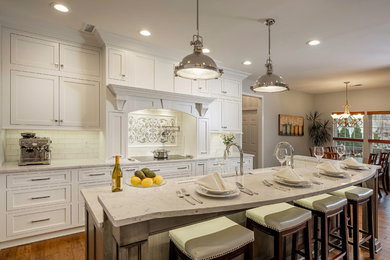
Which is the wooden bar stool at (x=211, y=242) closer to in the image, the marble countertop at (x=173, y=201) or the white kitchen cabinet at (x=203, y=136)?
the marble countertop at (x=173, y=201)

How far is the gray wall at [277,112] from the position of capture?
618 cm

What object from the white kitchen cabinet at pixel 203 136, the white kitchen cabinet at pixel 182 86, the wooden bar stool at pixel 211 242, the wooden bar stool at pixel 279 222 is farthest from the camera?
the white kitchen cabinet at pixel 203 136

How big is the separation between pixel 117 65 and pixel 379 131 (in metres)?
7.52

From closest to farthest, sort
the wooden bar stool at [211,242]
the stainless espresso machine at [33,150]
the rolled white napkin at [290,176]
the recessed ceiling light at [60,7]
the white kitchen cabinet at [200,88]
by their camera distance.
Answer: the wooden bar stool at [211,242]
the rolled white napkin at [290,176]
the recessed ceiling light at [60,7]
the stainless espresso machine at [33,150]
the white kitchen cabinet at [200,88]

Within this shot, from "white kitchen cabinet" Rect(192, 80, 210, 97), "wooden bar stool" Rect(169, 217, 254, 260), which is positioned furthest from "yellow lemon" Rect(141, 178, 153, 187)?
"white kitchen cabinet" Rect(192, 80, 210, 97)

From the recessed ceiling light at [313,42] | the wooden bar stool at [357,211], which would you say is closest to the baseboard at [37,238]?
the wooden bar stool at [357,211]

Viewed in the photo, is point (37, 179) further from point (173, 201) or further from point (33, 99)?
point (173, 201)

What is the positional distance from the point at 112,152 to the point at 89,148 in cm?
59

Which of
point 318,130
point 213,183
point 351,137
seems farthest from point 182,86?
point 351,137

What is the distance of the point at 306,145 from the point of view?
7.50 m

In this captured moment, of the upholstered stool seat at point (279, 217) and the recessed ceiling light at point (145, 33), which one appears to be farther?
the recessed ceiling light at point (145, 33)

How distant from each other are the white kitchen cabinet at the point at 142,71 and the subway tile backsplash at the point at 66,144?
1.07m

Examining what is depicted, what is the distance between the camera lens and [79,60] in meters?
3.26

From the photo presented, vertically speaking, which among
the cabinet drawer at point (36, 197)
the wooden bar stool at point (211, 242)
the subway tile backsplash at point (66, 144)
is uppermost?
the subway tile backsplash at point (66, 144)
